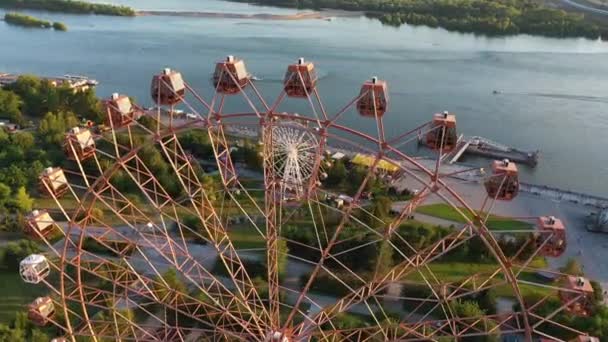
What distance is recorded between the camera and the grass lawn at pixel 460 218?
12.8 m

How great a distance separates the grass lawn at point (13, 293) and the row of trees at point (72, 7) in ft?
115

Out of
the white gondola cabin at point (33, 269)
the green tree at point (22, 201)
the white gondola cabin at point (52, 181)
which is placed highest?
the white gondola cabin at point (52, 181)

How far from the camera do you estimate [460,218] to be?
43.1 feet

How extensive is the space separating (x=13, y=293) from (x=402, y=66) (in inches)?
872

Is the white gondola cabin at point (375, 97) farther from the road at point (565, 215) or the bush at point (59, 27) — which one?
the bush at point (59, 27)

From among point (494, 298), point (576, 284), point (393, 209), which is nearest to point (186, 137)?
point (393, 209)

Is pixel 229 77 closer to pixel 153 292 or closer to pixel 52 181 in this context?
pixel 52 181

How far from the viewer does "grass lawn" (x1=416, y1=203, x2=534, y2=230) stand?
12.8 meters

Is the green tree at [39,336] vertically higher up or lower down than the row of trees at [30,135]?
lower down

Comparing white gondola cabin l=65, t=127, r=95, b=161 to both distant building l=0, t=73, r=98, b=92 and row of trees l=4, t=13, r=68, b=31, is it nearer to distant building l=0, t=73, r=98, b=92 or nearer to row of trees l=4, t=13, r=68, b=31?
distant building l=0, t=73, r=98, b=92

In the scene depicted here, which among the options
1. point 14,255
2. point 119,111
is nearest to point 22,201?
point 14,255

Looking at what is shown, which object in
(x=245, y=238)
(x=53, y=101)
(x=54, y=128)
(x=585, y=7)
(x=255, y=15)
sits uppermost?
(x=585, y=7)

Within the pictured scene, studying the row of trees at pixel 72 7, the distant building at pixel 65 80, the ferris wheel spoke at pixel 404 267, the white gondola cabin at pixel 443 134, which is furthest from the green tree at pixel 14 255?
→ the row of trees at pixel 72 7

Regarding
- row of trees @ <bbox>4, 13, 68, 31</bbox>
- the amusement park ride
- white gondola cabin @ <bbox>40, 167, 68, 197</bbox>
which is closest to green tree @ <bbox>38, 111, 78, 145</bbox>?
the amusement park ride
